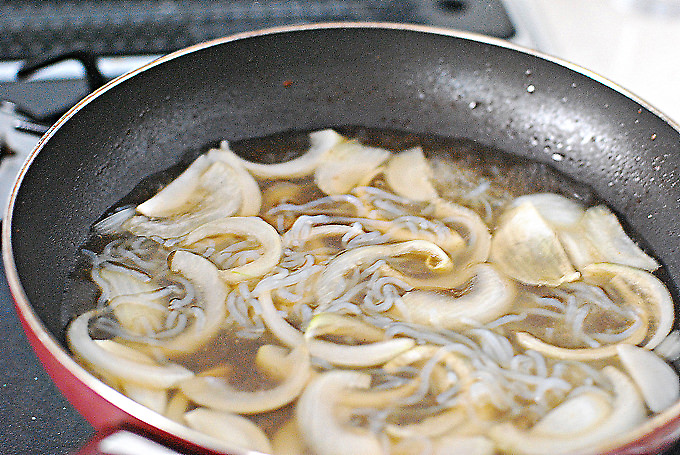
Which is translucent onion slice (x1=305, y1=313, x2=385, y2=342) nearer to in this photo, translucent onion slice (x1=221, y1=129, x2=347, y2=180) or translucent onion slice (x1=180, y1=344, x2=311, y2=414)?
translucent onion slice (x1=180, y1=344, x2=311, y2=414)

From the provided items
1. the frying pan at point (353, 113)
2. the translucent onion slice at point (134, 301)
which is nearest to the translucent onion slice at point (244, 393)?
the translucent onion slice at point (134, 301)

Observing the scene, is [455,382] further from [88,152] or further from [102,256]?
[88,152]

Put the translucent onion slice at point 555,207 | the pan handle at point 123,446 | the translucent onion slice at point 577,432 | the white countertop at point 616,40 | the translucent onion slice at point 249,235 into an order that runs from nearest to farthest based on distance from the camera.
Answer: the pan handle at point 123,446 < the translucent onion slice at point 577,432 < the translucent onion slice at point 249,235 < the translucent onion slice at point 555,207 < the white countertop at point 616,40

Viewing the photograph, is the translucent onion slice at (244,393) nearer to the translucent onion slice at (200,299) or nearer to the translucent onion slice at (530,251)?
the translucent onion slice at (200,299)

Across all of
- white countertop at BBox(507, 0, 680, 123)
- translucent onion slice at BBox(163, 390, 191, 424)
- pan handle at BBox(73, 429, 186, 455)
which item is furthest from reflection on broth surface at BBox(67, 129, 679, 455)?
white countertop at BBox(507, 0, 680, 123)

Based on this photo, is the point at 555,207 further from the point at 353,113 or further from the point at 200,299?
the point at 200,299

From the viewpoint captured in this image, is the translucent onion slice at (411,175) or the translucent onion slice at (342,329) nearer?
the translucent onion slice at (342,329)

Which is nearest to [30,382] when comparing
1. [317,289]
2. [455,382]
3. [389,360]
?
[317,289]

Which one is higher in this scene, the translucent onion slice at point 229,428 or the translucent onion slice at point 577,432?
the translucent onion slice at point 577,432
